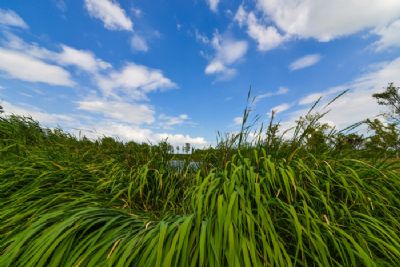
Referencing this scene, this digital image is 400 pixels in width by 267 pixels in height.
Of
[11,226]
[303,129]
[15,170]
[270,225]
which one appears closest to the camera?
[270,225]

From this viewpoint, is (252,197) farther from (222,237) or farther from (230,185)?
(222,237)

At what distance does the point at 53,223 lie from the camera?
1.87 meters

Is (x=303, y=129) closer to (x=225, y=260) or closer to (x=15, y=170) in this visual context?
(x=225, y=260)

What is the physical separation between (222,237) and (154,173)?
5.16ft

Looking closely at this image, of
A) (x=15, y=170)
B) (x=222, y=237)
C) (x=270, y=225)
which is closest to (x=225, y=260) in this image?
(x=222, y=237)

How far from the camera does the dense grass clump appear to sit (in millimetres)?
1435

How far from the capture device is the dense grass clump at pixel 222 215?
1435 millimetres

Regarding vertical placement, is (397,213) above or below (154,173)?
below

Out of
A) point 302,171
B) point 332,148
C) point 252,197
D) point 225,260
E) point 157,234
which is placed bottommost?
point 225,260

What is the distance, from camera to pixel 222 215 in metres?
1.48

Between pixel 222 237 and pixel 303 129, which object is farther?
pixel 303 129

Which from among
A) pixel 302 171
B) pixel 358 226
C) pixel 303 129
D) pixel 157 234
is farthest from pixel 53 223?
pixel 303 129

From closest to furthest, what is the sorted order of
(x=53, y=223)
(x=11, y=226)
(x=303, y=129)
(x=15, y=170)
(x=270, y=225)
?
(x=270, y=225)
(x=53, y=223)
(x=11, y=226)
(x=303, y=129)
(x=15, y=170)

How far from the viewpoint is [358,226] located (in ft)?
5.64
